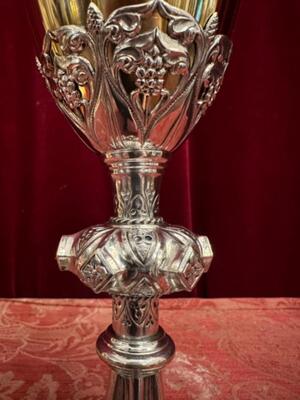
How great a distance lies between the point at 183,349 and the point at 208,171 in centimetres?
45

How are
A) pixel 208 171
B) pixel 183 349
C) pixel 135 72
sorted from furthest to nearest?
pixel 208 171, pixel 183 349, pixel 135 72

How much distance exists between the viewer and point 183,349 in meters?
0.71

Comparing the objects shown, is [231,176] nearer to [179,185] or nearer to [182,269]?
[179,185]

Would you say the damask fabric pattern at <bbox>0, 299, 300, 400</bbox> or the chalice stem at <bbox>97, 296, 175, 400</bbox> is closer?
the chalice stem at <bbox>97, 296, 175, 400</bbox>

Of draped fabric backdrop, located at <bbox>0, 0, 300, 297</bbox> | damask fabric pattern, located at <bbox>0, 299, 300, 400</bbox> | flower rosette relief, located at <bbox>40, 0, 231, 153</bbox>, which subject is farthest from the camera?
draped fabric backdrop, located at <bbox>0, 0, 300, 297</bbox>

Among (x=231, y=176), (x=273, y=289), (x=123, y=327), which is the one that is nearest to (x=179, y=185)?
(x=231, y=176)

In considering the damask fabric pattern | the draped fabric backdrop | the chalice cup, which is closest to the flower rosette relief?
the chalice cup

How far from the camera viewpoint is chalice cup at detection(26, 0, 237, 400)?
33cm

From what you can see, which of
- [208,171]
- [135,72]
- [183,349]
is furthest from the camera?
[208,171]

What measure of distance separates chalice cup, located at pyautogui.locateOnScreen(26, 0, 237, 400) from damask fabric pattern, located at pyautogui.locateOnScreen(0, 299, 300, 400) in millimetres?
211

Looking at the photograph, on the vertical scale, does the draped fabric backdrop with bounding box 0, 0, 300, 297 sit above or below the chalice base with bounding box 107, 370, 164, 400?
above

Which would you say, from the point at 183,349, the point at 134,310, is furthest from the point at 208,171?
the point at 134,310

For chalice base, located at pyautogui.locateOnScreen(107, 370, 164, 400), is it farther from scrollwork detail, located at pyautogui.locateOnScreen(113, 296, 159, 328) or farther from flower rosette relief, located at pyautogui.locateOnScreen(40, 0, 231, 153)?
flower rosette relief, located at pyautogui.locateOnScreen(40, 0, 231, 153)

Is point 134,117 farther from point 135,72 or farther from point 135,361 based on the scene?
point 135,361
